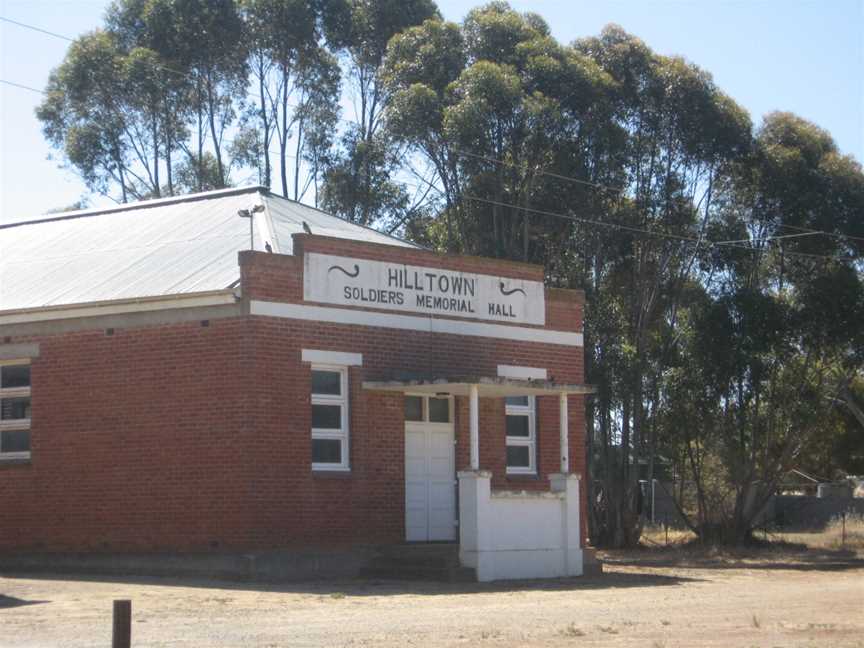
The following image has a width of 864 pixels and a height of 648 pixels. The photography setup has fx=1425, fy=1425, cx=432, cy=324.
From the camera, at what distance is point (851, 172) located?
3691cm

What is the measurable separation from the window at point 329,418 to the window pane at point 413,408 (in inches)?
60.7

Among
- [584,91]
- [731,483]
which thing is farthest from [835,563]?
[584,91]

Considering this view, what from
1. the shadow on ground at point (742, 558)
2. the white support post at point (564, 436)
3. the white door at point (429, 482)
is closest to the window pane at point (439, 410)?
the white door at point (429, 482)

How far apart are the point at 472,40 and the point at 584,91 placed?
3564 millimetres

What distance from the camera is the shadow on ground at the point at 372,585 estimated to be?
65.6 feet

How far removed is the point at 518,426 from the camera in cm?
2644

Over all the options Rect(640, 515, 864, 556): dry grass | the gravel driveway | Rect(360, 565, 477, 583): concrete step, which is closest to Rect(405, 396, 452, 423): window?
Rect(360, 565, 477, 583): concrete step

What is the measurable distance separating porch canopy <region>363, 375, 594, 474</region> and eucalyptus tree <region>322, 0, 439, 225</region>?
19.0 metres

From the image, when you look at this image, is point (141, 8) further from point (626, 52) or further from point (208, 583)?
point (208, 583)

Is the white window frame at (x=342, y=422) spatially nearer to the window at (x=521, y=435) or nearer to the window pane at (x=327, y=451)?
the window pane at (x=327, y=451)

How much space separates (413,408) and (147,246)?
5.67 meters

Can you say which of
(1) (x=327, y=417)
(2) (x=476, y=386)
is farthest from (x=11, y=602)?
(2) (x=476, y=386)

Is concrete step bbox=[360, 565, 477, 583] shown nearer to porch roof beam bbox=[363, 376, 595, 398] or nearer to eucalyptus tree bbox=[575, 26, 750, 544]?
Result: porch roof beam bbox=[363, 376, 595, 398]

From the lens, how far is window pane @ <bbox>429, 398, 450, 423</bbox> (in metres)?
25.0
